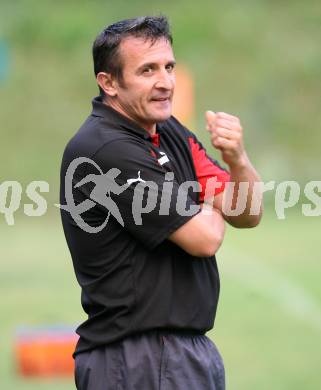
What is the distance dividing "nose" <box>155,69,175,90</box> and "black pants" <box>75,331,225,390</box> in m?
0.90

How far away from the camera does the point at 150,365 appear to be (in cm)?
408

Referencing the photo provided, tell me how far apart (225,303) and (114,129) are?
5.82 metres

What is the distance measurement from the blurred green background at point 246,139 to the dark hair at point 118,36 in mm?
3437

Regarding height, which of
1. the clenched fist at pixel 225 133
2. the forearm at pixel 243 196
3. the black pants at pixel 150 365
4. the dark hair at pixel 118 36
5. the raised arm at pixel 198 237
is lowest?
the black pants at pixel 150 365

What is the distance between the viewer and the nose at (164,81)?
4129 mm

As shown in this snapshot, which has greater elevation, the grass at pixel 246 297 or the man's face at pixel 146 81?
the man's face at pixel 146 81

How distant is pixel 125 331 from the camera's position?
404 cm

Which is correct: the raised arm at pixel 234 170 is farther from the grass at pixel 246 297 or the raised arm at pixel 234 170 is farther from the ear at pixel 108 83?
the grass at pixel 246 297

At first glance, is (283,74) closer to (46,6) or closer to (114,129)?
(46,6)

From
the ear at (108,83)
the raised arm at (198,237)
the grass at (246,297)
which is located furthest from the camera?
the grass at (246,297)

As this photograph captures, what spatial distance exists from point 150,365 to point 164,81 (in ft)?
3.38

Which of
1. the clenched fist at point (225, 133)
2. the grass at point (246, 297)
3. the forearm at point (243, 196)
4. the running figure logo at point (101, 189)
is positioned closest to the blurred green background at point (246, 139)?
the grass at point (246, 297)

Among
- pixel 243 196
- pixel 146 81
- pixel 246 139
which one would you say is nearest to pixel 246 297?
pixel 243 196

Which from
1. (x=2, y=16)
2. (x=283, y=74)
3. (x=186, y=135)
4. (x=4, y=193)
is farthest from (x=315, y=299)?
(x=2, y=16)
